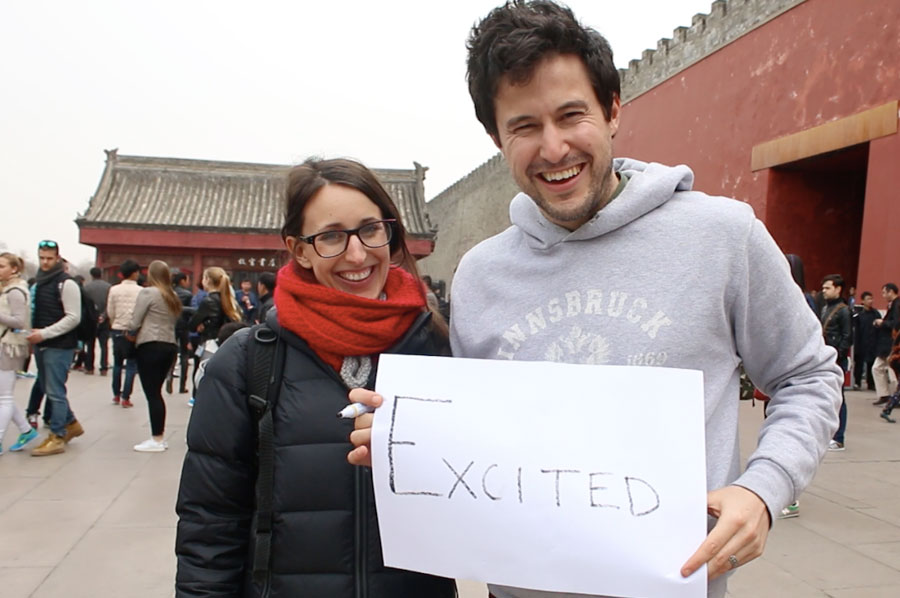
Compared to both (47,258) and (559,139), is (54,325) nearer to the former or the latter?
(47,258)

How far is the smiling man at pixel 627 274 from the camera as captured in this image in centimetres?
119

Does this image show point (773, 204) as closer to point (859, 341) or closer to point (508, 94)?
point (859, 341)

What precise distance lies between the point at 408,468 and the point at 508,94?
0.73 meters

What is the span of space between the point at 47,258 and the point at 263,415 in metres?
5.02

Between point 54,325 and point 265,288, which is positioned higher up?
point 265,288

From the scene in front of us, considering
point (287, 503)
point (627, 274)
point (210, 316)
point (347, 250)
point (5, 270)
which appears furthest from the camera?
point (210, 316)

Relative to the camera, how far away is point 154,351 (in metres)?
5.89

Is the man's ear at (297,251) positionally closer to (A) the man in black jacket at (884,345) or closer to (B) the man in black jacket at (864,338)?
(A) the man in black jacket at (884,345)

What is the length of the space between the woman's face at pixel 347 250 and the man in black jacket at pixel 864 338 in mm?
9121

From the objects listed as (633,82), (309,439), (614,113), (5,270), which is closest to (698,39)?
(633,82)

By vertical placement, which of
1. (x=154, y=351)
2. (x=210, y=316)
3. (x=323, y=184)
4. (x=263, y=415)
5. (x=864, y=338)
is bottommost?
(x=154, y=351)

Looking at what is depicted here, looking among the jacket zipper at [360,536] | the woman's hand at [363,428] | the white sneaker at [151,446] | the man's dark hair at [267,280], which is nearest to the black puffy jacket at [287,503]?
the jacket zipper at [360,536]

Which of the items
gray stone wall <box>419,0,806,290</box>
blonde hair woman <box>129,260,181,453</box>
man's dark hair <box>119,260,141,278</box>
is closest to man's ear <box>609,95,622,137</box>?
gray stone wall <box>419,0,806,290</box>

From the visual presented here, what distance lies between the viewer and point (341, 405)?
1.53 metres
